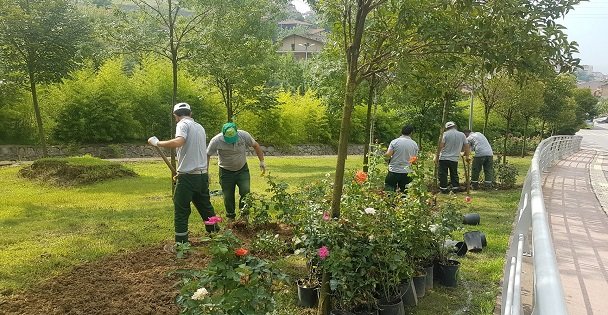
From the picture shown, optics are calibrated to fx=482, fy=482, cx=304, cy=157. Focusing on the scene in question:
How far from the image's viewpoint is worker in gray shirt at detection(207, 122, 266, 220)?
6293 millimetres

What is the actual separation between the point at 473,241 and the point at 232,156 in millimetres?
3294

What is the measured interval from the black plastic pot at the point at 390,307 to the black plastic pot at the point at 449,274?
3.44ft

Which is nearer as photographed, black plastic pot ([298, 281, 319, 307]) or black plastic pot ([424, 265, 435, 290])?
black plastic pot ([298, 281, 319, 307])

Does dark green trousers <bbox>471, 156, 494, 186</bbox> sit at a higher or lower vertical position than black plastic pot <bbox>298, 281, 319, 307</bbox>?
higher

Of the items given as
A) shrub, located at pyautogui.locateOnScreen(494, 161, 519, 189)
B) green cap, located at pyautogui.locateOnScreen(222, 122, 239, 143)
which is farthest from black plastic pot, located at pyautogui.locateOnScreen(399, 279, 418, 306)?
shrub, located at pyautogui.locateOnScreen(494, 161, 519, 189)

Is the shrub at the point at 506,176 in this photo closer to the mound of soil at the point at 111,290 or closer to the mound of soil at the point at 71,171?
the mound of soil at the point at 111,290

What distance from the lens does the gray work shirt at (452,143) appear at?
9706 millimetres

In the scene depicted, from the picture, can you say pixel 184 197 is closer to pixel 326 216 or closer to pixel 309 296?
pixel 309 296

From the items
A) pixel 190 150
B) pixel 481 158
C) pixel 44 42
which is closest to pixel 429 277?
pixel 190 150

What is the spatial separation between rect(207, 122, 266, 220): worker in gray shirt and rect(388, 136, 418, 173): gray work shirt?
216 centimetres

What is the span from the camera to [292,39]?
7419 cm

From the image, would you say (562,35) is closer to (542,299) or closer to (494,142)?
(542,299)

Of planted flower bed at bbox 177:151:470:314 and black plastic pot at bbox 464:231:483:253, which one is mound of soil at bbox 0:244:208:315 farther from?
black plastic pot at bbox 464:231:483:253

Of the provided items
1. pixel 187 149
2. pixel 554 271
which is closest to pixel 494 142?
pixel 187 149
